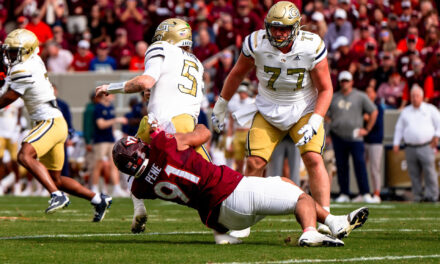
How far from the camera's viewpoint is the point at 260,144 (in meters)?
7.58

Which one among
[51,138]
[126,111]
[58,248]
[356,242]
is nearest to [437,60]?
[126,111]

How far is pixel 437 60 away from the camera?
1611 centimetres

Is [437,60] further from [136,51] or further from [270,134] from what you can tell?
[270,134]

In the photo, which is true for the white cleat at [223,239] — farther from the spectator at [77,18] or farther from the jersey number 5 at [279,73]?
the spectator at [77,18]

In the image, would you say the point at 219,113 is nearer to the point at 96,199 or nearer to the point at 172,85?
the point at 172,85

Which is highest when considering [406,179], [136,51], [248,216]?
[248,216]

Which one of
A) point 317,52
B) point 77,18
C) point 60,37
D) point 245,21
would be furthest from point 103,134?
point 317,52

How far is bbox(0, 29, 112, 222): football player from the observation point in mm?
9023

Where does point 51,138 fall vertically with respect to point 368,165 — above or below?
above

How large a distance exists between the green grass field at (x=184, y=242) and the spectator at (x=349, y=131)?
405 cm

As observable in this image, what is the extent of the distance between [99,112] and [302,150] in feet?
28.0

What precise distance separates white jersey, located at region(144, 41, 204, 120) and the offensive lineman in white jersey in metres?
0.63

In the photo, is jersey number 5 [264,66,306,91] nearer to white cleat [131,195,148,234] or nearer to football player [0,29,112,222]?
white cleat [131,195,148,234]

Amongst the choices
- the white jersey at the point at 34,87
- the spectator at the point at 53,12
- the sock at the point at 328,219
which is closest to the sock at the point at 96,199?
the white jersey at the point at 34,87
